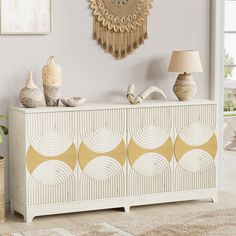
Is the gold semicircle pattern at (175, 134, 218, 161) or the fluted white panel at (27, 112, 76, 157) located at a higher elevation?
the fluted white panel at (27, 112, 76, 157)

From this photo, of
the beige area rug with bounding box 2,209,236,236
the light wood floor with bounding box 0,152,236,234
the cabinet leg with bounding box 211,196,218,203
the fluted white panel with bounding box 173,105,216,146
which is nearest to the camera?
the beige area rug with bounding box 2,209,236,236

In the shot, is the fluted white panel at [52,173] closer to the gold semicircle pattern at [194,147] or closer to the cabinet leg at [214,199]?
the gold semicircle pattern at [194,147]

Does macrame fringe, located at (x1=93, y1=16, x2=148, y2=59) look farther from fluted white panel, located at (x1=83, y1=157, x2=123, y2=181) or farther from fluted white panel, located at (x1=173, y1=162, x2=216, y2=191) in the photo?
fluted white panel, located at (x1=173, y1=162, x2=216, y2=191)

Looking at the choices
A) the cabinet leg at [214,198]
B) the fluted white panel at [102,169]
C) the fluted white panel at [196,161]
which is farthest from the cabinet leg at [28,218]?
the cabinet leg at [214,198]

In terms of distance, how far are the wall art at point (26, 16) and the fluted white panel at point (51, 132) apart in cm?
66

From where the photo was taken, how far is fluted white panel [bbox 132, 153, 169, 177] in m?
5.33

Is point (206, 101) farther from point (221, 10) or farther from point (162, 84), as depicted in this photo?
point (221, 10)

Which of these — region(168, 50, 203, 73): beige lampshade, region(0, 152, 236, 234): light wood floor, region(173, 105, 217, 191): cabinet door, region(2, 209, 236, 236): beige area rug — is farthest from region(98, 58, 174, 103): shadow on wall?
region(2, 209, 236, 236): beige area rug

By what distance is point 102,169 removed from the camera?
17.1ft

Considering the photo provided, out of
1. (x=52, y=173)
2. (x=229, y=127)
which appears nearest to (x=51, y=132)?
(x=52, y=173)

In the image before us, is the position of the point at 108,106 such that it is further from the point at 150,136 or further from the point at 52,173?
the point at 52,173

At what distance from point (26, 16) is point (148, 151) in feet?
4.31

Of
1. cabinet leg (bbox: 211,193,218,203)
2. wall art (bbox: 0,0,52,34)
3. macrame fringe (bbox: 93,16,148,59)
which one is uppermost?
wall art (bbox: 0,0,52,34)

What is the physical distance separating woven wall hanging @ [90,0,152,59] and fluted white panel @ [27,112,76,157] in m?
0.74
